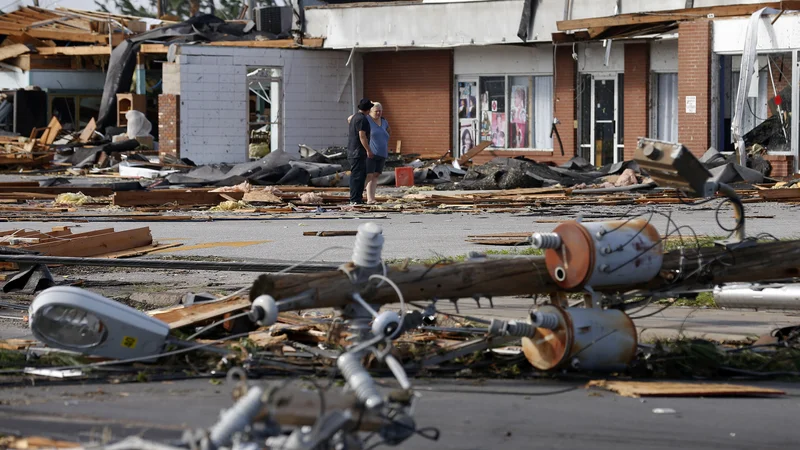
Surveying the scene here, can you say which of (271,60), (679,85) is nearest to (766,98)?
(679,85)

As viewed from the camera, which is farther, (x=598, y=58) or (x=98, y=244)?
(x=598, y=58)

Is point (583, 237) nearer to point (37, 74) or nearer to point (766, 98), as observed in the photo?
point (766, 98)

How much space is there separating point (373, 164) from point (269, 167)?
6.73 metres

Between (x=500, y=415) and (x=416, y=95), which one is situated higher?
(x=416, y=95)

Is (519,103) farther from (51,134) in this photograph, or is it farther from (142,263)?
(142,263)

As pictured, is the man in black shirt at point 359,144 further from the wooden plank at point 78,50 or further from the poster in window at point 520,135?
the wooden plank at point 78,50

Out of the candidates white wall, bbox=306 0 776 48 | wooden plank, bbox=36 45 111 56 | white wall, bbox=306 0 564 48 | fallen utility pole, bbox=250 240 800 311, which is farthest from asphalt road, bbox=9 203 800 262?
wooden plank, bbox=36 45 111 56

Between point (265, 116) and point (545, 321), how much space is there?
104 feet

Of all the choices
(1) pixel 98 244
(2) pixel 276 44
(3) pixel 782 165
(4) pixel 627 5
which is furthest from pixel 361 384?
(2) pixel 276 44

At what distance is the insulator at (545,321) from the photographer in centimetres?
732

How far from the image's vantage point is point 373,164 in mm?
20234

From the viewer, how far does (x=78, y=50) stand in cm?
4162

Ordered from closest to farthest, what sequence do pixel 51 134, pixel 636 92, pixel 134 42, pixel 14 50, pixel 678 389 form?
pixel 678 389
pixel 636 92
pixel 51 134
pixel 134 42
pixel 14 50

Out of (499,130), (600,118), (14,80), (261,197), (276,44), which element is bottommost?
(261,197)
